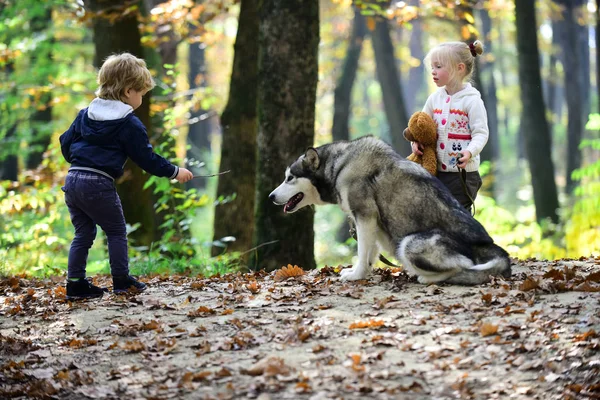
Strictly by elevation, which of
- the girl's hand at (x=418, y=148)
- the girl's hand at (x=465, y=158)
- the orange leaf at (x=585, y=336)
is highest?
the girl's hand at (x=418, y=148)

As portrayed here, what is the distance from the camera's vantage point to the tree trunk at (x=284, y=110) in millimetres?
8883

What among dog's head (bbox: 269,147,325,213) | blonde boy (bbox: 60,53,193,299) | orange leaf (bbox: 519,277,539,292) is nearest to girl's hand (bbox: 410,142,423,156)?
dog's head (bbox: 269,147,325,213)

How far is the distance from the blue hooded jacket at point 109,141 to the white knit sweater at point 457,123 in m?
2.73

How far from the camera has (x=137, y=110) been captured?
11.9 meters

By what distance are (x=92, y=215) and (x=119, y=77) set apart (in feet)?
4.26

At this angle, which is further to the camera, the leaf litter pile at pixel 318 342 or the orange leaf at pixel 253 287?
the orange leaf at pixel 253 287

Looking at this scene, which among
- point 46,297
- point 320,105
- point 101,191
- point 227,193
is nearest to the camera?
point 101,191

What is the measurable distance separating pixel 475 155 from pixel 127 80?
3.48 metres

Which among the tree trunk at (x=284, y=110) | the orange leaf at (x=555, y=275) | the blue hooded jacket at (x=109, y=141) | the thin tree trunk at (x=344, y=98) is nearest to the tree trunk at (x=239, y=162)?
the tree trunk at (x=284, y=110)

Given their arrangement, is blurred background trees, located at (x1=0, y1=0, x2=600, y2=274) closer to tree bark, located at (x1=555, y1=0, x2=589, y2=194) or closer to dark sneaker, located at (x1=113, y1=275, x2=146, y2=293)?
dark sneaker, located at (x1=113, y1=275, x2=146, y2=293)

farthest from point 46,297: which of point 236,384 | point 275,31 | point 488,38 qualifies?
point 488,38

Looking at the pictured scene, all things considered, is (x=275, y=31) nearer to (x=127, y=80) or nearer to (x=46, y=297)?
(x=127, y=80)

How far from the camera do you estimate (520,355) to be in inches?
185

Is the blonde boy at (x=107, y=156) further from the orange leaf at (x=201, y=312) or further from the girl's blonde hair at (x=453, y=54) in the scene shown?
the girl's blonde hair at (x=453, y=54)
